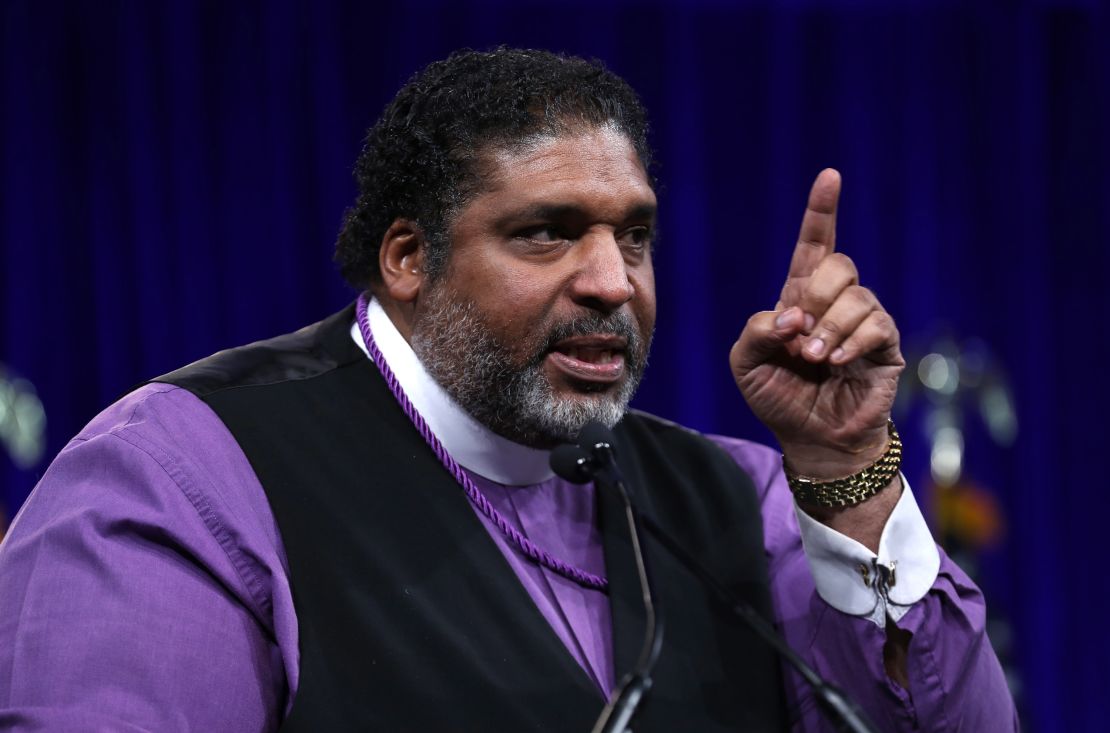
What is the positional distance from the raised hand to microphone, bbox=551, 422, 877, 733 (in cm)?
36

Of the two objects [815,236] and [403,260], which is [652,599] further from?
[403,260]

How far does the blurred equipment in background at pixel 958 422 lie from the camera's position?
4055 mm

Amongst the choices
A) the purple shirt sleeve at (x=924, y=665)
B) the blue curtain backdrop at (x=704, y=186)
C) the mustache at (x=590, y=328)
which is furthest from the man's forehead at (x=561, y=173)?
the blue curtain backdrop at (x=704, y=186)

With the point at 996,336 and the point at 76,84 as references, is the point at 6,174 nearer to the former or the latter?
the point at 76,84

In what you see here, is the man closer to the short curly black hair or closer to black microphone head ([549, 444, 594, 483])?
the short curly black hair

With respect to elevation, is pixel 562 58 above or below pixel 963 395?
above

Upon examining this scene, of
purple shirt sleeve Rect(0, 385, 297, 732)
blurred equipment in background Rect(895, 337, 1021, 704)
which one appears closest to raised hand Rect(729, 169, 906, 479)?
purple shirt sleeve Rect(0, 385, 297, 732)

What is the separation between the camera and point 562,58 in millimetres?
1859

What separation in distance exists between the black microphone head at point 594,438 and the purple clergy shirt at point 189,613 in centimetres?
34

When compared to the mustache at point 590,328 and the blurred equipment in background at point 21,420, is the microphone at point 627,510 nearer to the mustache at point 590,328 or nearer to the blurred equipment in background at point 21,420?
the mustache at point 590,328

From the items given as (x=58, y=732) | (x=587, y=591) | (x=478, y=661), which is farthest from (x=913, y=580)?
(x=58, y=732)

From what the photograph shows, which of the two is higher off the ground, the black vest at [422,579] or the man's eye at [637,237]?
the man's eye at [637,237]

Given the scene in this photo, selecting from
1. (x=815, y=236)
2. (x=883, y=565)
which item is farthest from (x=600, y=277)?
(x=883, y=565)

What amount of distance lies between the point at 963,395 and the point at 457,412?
2.99 m
